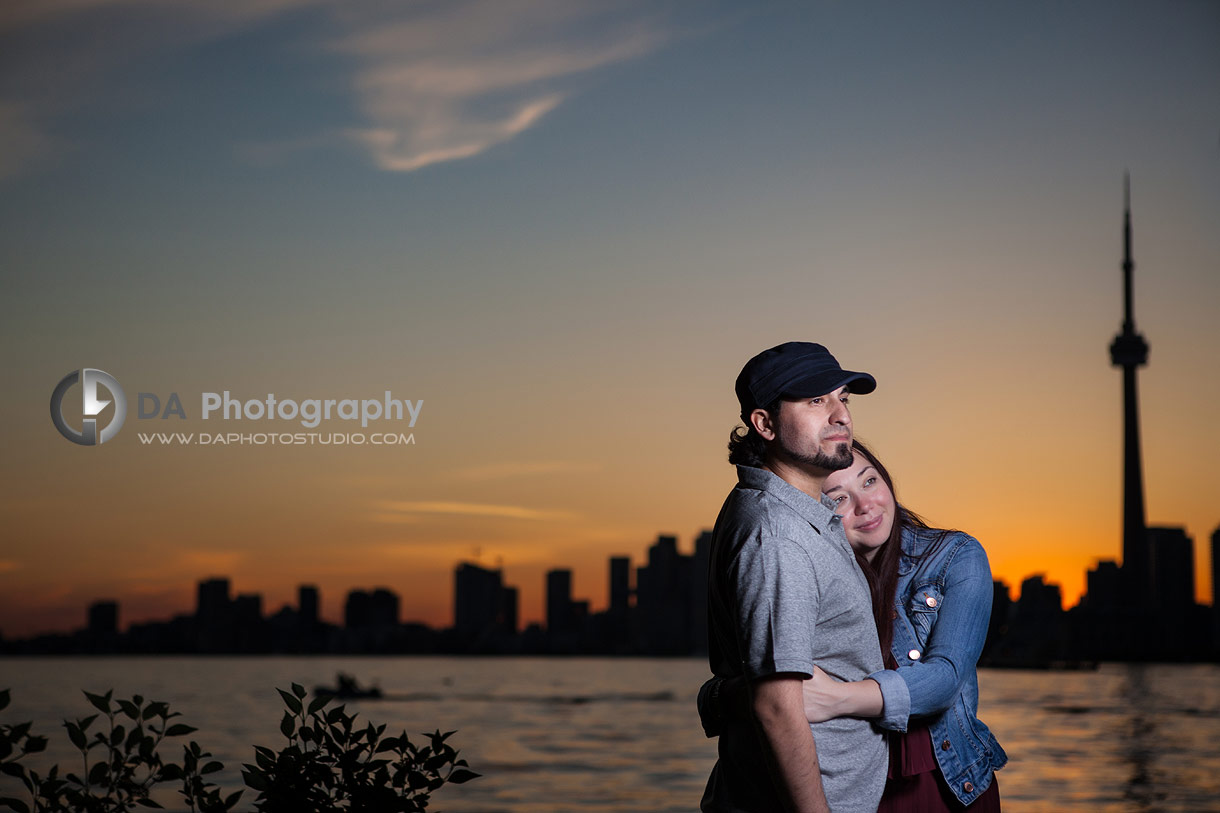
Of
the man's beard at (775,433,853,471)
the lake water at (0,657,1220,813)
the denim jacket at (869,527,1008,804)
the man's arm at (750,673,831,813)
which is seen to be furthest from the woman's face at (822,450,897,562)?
the lake water at (0,657,1220,813)

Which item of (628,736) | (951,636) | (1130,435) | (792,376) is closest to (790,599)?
(792,376)

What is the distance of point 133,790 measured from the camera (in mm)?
3195

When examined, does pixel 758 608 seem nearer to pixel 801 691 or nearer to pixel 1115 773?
pixel 801 691

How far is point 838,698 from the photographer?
2549 mm

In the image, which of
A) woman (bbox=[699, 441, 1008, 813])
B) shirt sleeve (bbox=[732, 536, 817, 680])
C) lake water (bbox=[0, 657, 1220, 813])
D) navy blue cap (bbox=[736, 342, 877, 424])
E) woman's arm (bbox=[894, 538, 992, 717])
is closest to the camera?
shirt sleeve (bbox=[732, 536, 817, 680])

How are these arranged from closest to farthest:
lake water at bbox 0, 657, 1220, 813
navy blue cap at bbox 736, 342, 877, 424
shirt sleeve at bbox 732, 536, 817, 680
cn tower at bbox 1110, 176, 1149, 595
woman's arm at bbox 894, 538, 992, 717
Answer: shirt sleeve at bbox 732, 536, 817, 680 → navy blue cap at bbox 736, 342, 877, 424 → woman's arm at bbox 894, 538, 992, 717 → lake water at bbox 0, 657, 1220, 813 → cn tower at bbox 1110, 176, 1149, 595

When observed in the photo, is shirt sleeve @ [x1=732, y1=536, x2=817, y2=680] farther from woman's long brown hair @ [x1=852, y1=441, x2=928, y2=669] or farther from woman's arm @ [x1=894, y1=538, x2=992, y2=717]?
woman's long brown hair @ [x1=852, y1=441, x2=928, y2=669]

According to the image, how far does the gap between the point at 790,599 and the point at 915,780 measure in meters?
0.82

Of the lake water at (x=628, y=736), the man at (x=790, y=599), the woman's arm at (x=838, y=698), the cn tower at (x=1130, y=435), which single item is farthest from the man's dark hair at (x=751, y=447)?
the cn tower at (x=1130, y=435)

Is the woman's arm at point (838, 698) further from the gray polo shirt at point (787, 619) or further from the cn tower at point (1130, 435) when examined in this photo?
the cn tower at point (1130, 435)

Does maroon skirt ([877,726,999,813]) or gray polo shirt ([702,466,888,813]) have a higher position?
gray polo shirt ([702,466,888,813])

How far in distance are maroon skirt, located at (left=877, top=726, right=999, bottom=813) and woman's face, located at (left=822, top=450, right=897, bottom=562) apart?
0.49 meters

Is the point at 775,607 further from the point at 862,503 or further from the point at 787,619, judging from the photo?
the point at 862,503

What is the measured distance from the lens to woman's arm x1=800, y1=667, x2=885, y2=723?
252 centimetres
